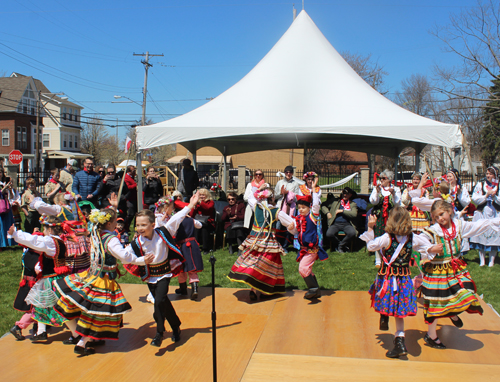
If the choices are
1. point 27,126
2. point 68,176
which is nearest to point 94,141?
point 27,126

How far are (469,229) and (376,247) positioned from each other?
998 millimetres

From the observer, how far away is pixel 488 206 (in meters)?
7.67

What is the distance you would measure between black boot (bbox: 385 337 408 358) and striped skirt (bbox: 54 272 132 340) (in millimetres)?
2510

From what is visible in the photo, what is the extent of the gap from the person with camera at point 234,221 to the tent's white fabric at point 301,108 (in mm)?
1422

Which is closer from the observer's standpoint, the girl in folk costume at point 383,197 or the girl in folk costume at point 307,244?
the girl in folk costume at point 307,244

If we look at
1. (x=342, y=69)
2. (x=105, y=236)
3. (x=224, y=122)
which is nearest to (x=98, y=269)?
(x=105, y=236)

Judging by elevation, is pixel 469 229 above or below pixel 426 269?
above

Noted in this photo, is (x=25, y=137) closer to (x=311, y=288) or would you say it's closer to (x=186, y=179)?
(x=186, y=179)

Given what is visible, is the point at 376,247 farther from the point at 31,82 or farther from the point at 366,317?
the point at 31,82

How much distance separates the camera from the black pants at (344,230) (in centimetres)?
864

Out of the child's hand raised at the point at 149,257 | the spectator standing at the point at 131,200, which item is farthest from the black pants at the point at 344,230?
the child's hand raised at the point at 149,257

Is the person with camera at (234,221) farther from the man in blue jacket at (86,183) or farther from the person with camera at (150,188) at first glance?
the man in blue jacket at (86,183)

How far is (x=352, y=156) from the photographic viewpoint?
4578 cm

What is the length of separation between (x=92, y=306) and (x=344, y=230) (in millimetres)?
5745
